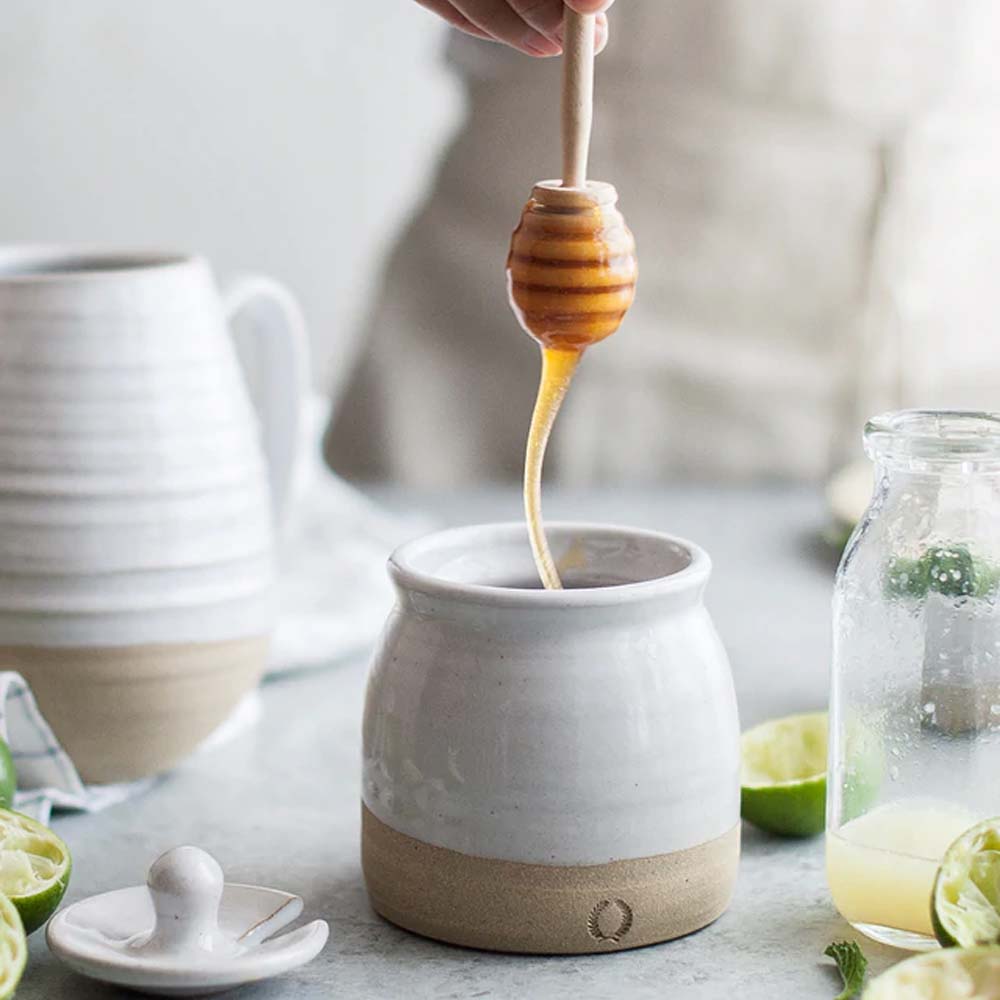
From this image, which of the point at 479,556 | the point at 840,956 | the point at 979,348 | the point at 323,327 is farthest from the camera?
the point at 323,327

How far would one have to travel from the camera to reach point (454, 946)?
0.66 metres

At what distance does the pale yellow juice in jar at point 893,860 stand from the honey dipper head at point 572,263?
0.72 ft

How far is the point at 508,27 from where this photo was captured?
0.79 metres

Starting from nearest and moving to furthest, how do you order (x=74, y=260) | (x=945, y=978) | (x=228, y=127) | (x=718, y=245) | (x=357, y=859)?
(x=945, y=978)
(x=357, y=859)
(x=74, y=260)
(x=718, y=245)
(x=228, y=127)

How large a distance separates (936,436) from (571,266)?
0.15 m

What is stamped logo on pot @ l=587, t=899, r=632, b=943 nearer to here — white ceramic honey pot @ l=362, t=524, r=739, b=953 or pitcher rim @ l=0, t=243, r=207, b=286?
white ceramic honey pot @ l=362, t=524, r=739, b=953

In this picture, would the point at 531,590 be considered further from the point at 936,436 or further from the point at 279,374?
the point at 279,374

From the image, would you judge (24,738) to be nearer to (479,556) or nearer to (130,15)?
(479,556)

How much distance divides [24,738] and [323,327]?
1.82 m

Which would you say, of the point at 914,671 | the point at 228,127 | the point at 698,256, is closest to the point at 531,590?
the point at 914,671

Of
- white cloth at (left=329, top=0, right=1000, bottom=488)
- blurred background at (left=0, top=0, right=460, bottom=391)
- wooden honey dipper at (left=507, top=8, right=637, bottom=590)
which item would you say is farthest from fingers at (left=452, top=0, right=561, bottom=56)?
blurred background at (left=0, top=0, right=460, bottom=391)

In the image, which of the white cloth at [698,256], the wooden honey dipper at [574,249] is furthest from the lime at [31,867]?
the white cloth at [698,256]

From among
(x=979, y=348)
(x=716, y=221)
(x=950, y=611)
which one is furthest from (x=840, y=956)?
(x=979, y=348)

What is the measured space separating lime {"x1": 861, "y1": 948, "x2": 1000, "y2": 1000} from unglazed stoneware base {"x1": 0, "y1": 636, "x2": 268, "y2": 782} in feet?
1.25
